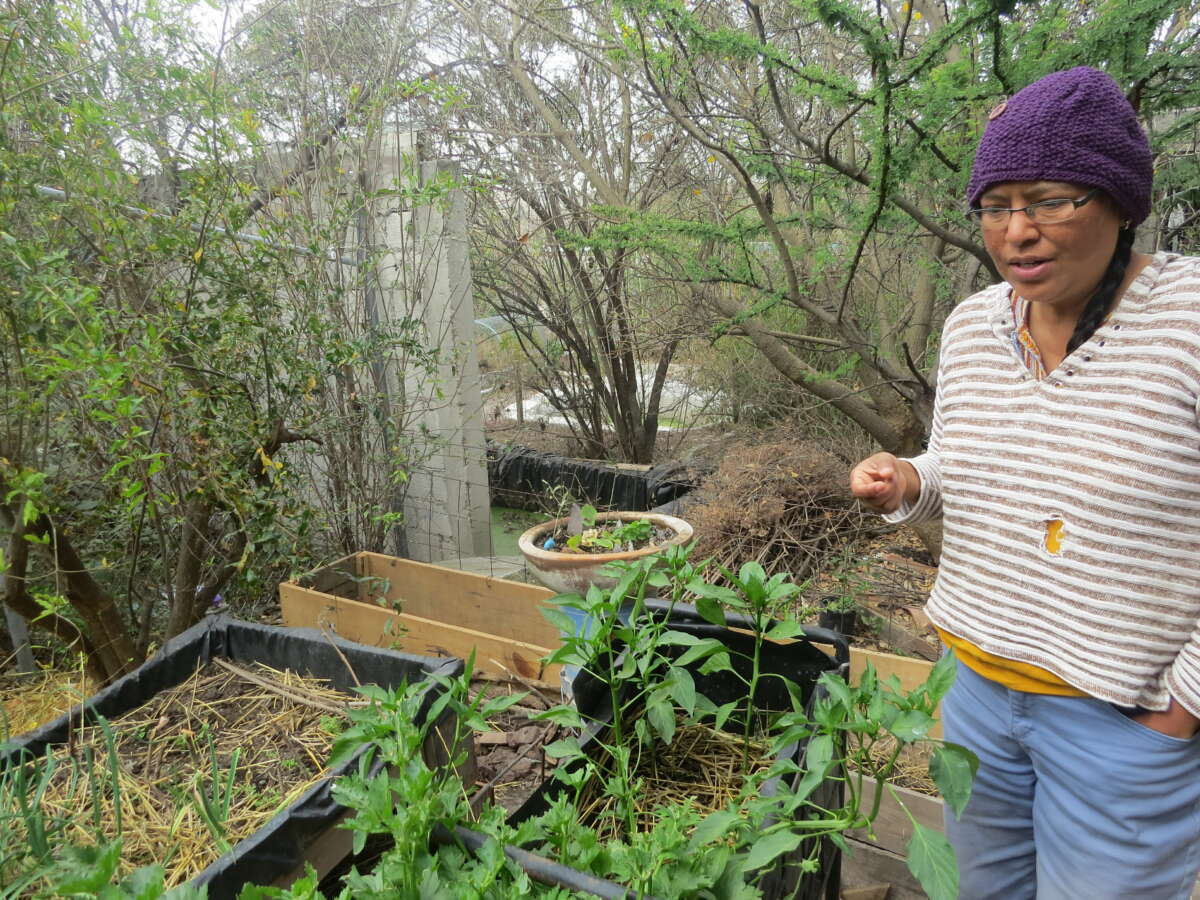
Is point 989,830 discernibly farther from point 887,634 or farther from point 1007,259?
point 887,634

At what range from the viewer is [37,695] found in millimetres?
2338

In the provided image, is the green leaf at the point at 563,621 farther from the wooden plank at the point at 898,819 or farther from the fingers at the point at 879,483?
the wooden plank at the point at 898,819

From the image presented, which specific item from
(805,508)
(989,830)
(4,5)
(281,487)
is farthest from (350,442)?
(989,830)

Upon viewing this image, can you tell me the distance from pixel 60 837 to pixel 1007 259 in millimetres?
1717

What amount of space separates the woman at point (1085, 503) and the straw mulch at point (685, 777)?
0.44 metres

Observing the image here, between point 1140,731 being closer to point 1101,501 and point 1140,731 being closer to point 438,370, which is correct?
point 1101,501

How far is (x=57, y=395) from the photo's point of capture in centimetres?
194

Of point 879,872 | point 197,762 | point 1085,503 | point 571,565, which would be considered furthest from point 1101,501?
point 571,565

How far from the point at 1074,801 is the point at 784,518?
2453 millimetres

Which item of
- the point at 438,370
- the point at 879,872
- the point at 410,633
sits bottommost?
the point at 879,872

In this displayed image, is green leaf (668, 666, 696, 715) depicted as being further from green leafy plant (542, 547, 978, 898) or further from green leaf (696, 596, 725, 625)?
green leaf (696, 596, 725, 625)

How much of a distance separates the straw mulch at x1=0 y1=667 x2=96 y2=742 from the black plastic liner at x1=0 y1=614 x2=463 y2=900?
782 mm

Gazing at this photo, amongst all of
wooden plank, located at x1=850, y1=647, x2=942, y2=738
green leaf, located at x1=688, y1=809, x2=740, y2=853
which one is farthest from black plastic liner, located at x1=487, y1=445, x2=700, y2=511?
green leaf, located at x1=688, y1=809, x2=740, y2=853

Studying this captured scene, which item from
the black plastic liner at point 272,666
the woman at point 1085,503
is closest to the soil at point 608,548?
the black plastic liner at point 272,666
